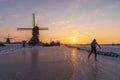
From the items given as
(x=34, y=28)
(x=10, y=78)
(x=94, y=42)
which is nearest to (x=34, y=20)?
(x=34, y=28)

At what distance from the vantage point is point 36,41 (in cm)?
10594

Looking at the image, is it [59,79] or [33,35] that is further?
[33,35]

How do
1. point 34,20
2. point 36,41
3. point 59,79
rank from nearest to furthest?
1. point 59,79
2. point 36,41
3. point 34,20

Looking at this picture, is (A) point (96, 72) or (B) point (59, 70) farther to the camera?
(B) point (59, 70)

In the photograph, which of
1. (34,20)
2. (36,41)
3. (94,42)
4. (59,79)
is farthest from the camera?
(34,20)

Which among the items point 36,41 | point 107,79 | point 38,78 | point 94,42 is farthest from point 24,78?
point 36,41

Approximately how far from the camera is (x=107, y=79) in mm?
10477

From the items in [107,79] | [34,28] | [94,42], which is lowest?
[107,79]

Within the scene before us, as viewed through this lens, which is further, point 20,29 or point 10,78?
point 20,29

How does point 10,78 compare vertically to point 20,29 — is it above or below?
below

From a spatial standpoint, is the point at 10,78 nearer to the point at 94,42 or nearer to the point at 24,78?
the point at 24,78

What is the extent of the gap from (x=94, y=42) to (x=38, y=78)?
14.5 m

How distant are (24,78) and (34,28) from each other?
9932 cm

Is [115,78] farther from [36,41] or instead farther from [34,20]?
[34,20]
